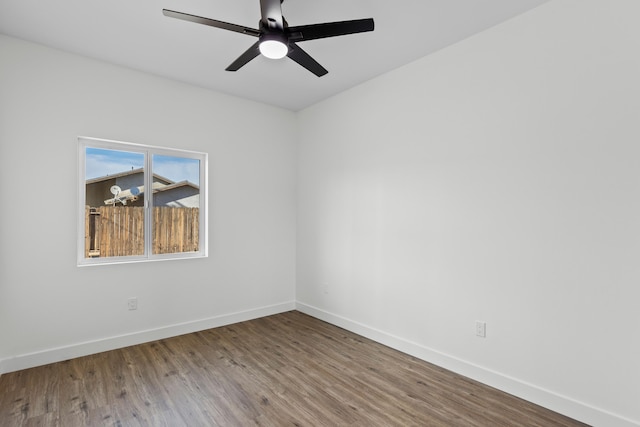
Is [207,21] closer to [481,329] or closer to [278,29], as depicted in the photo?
[278,29]

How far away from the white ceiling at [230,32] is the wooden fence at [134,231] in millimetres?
1463

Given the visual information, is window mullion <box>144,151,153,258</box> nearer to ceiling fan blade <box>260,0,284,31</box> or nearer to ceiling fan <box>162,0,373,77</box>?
ceiling fan <box>162,0,373,77</box>

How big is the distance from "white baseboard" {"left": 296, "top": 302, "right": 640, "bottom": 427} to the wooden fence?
2171mm

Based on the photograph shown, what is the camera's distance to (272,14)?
1830mm

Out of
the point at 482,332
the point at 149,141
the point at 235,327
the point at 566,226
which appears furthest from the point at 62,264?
the point at 566,226

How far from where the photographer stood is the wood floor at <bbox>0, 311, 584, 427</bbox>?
2.10m

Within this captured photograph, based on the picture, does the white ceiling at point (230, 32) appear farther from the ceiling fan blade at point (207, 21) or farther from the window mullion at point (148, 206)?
the window mullion at point (148, 206)

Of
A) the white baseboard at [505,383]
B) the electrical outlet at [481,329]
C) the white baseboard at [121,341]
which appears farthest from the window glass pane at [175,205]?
the electrical outlet at [481,329]

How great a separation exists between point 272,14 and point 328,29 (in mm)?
333

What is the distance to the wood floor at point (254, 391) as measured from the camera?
210 cm

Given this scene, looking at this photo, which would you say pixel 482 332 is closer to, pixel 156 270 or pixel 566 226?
pixel 566 226

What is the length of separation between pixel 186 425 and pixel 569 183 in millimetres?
2920

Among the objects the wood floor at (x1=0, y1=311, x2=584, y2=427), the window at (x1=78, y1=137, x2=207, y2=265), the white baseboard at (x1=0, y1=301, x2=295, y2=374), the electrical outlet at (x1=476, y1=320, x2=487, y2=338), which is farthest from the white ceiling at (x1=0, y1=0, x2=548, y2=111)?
the wood floor at (x1=0, y1=311, x2=584, y2=427)

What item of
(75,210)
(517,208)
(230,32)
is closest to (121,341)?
(75,210)
